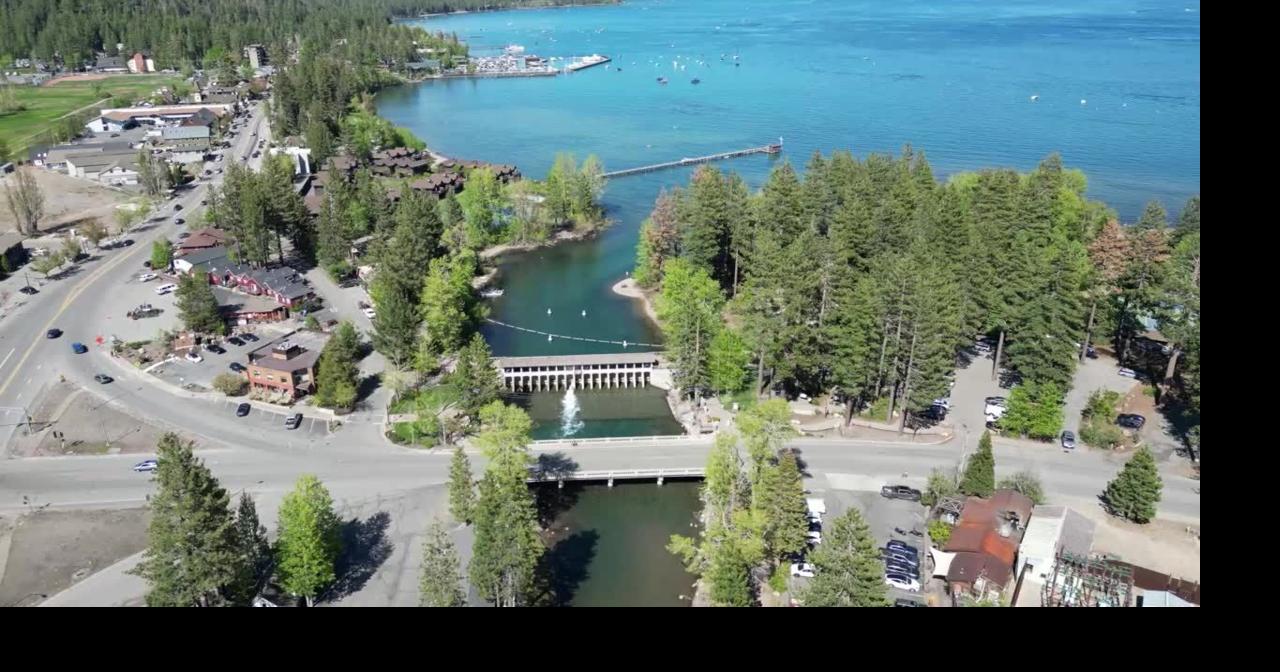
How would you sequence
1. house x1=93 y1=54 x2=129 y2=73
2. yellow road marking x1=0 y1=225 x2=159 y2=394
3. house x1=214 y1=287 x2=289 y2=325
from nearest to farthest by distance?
1. yellow road marking x1=0 y1=225 x2=159 y2=394
2. house x1=214 y1=287 x2=289 y2=325
3. house x1=93 y1=54 x2=129 y2=73

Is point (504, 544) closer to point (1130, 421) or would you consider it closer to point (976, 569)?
point (976, 569)

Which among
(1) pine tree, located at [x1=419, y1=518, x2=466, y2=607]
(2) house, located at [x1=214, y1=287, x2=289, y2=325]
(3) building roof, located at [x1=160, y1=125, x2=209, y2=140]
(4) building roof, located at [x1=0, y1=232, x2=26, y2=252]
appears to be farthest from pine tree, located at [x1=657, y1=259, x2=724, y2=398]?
(3) building roof, located at [x1=160, y1=125, x2=209, y2=140]

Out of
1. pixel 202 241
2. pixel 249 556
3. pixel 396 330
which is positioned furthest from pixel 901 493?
pixel 202 241

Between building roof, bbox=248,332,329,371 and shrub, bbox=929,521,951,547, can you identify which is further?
building roof, bbox=248,332,329,371

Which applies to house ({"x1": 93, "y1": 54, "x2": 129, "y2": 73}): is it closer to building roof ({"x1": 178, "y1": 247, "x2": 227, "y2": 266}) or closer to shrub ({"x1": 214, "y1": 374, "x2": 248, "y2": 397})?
building roof ({"x1": 178, "y1": 247, "x2": 227, "y2": 266})
